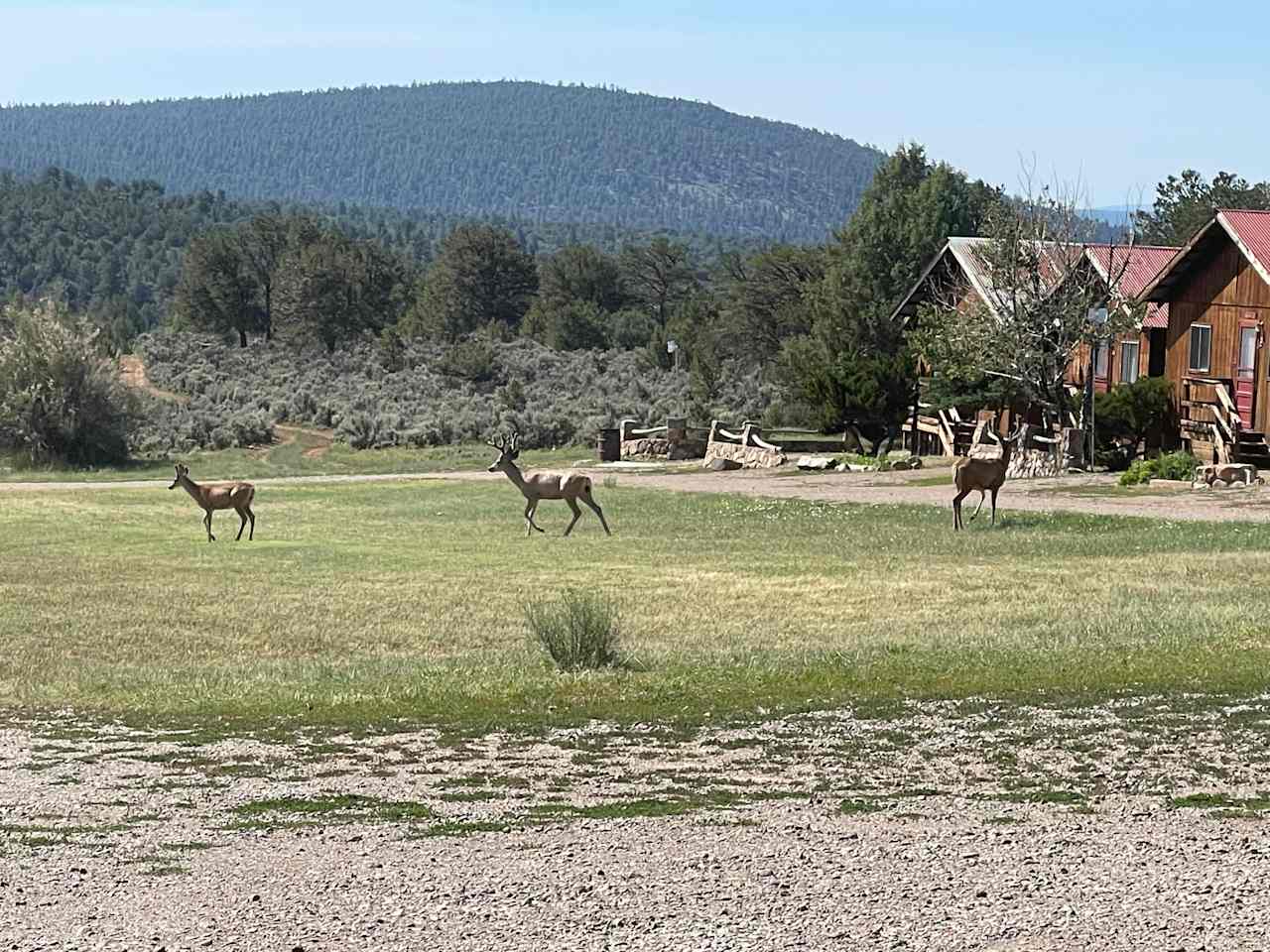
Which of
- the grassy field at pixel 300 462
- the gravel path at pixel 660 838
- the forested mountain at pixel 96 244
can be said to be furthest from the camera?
the forested mountain at pixel 96 244

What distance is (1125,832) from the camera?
28.5 feet

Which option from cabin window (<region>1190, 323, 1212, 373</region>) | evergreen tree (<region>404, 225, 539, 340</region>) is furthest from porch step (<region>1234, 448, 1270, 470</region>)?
evergreen tree (<region>404, 225, 539, 340</region>)

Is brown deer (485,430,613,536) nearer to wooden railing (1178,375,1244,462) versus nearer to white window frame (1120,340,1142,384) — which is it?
Result: wooden railing (1178,375,1244,462)

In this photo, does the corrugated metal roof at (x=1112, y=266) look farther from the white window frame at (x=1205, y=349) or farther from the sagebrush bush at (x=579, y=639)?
the sagebrush bush at (x=579, y=639)

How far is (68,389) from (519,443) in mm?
15263

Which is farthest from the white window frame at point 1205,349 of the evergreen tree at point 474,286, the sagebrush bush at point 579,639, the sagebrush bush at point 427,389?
the evergreen tree at point 474,286

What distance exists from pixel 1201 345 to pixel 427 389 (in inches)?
1628

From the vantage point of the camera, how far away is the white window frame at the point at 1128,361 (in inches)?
1859

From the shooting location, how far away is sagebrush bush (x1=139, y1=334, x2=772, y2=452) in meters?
66.1

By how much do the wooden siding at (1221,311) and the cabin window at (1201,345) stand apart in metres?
0.15

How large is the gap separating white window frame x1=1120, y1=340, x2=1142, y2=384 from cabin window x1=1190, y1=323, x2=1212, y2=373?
2933 millimetres

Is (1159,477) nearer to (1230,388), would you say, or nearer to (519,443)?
(1230,388)

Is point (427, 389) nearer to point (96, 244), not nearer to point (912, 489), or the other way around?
point (912, 489)

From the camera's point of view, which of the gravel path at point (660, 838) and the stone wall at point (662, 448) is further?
the stone wall at point (662, 448)
